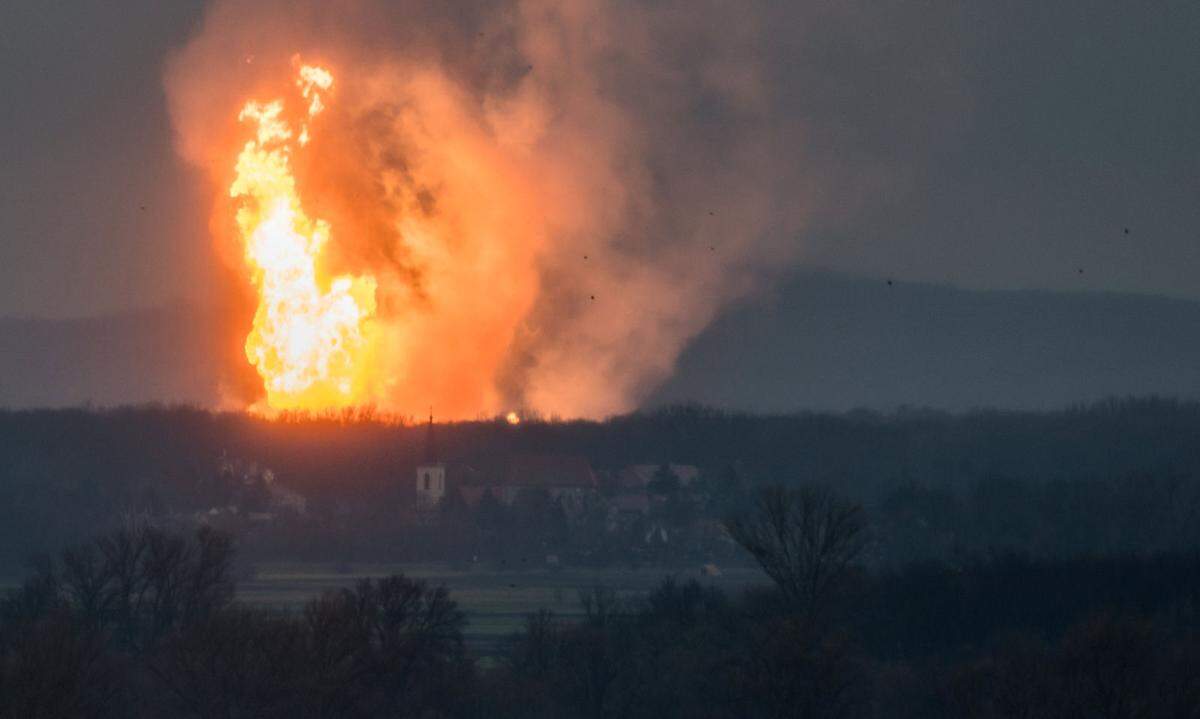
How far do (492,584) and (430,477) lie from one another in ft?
122

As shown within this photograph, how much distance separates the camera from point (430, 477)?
451ft

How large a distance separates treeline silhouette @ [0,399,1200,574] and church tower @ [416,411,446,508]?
587mm

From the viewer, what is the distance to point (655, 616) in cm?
7769

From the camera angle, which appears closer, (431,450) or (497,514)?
(497,514)

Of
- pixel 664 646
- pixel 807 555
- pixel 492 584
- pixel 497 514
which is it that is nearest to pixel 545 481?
pixel 497 514

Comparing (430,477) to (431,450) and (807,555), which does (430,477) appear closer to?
(431,450)

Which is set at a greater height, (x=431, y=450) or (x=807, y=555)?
(x=431, y=450)

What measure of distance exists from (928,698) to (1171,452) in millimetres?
73306

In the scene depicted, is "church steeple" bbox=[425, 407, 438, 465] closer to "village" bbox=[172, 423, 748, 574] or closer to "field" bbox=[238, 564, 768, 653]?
"village" bbox=[172, 423, 748, 574]

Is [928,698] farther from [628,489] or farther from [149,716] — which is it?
[628,489]

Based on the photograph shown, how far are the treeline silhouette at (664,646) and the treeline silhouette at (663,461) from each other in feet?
47.1

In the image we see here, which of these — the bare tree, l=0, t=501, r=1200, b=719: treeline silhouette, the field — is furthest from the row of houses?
the bare tree

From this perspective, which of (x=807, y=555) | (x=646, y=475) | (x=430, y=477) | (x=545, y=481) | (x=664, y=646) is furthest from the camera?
(x=646, y=475)

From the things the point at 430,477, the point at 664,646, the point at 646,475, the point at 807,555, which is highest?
the point at 646,475
